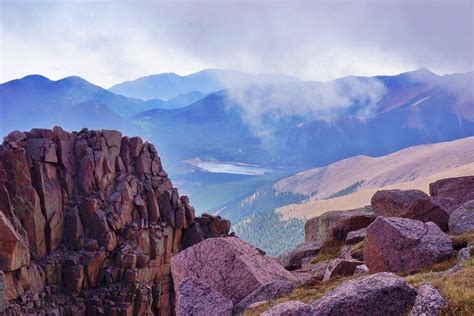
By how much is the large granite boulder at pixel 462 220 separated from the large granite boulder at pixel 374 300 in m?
18.3

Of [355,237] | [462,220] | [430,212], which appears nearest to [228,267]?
[462,220]

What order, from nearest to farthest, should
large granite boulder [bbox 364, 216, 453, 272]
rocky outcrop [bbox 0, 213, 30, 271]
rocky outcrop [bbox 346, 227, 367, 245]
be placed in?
large granite boulder [bbox 364, 216, 453, 272] < rocky outcrop [bbox 346, 227, 367, 245] < rocky outcrop [bbox 0, 213, 30, 271]

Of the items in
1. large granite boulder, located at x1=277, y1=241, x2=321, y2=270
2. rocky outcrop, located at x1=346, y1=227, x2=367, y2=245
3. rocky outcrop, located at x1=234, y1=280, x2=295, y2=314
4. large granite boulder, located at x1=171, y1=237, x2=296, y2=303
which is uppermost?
large granite boulder, located at x1=171, y1=237, x2=296, y2=303

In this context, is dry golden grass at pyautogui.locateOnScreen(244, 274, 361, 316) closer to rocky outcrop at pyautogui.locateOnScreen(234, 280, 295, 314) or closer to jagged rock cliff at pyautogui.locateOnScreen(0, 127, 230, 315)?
rocky outcrop at pyautogui.locateOnScreen(234, 280, 295, 314)

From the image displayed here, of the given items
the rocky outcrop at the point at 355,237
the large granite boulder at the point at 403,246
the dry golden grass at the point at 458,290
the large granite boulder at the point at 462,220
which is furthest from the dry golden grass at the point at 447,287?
the rocky outcrop at the point at 355,237

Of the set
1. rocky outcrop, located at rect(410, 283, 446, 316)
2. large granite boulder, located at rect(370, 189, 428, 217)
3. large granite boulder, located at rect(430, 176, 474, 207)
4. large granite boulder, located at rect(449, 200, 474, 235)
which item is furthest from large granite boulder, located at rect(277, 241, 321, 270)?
rocky outcrop, located at rect(410, 283, 446, 316)

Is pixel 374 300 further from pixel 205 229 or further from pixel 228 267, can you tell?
pixel 205 229

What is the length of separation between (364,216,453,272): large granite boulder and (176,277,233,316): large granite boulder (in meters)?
8.50

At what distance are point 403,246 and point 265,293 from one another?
25.2 ft

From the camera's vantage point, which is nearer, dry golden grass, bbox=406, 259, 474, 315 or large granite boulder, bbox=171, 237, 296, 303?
dry golden grass, bbox=406, 259, 474, 315

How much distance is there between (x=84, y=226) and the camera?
240 ft

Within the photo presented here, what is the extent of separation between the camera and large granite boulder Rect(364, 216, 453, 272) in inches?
989

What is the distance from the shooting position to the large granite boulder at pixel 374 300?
1584 centimetres

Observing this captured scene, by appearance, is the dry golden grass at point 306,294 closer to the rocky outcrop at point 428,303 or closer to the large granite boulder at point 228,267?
the large granite boulder at point 228,267
